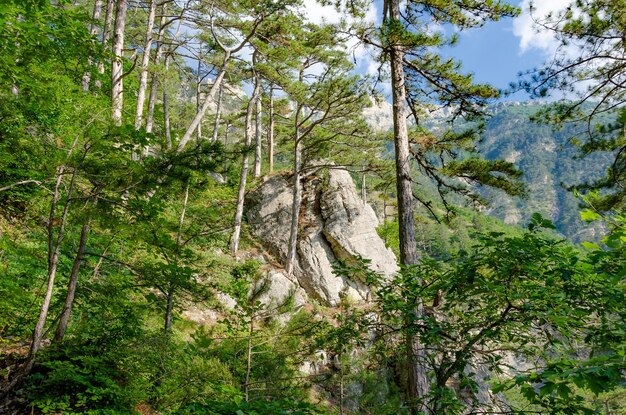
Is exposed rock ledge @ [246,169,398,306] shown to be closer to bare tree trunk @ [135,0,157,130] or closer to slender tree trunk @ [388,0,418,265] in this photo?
bare tree trunk @ [135,0,157,130]

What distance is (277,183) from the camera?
1720 centimetres

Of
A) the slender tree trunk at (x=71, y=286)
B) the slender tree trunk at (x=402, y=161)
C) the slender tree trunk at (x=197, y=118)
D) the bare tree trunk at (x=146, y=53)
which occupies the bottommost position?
the slender tree trunk at (x=71, y=286)

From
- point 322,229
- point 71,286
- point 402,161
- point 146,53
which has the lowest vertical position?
point 71,286

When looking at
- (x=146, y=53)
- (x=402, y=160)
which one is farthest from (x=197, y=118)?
(x=402, y=160)

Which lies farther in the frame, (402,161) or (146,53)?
(146,53)

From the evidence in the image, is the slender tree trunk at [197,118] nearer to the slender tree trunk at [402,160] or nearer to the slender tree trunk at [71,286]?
the slender tree trunk at [71,286]

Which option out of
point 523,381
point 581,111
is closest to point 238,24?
point 581,111

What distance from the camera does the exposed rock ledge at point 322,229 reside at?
15.1m

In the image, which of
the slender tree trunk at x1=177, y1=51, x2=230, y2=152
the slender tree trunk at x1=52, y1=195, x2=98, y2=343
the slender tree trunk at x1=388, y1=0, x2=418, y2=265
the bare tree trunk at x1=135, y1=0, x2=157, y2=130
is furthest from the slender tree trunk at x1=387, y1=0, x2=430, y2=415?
the bare tree trunk at x1=135, y1=0, x2=157, y2=130

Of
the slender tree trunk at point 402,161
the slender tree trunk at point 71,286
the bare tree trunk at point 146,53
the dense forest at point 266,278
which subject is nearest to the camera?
the dense forest at point 266,278

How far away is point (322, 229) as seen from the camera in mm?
16281

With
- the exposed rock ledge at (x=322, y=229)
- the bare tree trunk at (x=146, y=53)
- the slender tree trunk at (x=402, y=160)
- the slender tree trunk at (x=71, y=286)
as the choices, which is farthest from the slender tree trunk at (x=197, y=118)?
the exposed rock ledge at (x=322, y=229)

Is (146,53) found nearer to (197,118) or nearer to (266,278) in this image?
(197,118)

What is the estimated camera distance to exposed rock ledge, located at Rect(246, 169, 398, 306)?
15.1 meters
